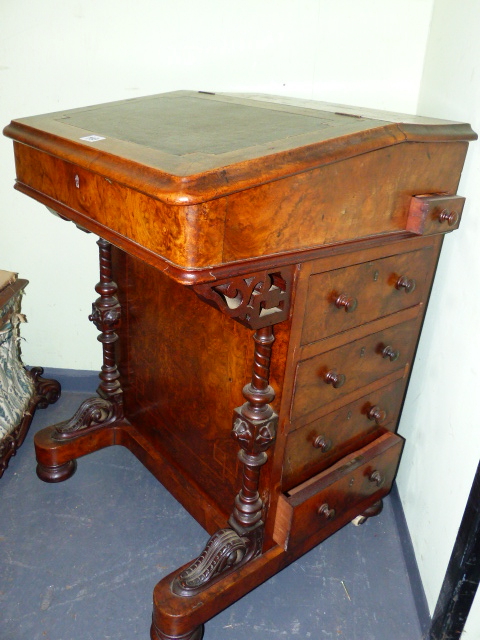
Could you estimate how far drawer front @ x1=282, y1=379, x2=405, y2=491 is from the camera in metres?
1.60

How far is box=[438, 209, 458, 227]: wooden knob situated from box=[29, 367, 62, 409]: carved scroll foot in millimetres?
1935

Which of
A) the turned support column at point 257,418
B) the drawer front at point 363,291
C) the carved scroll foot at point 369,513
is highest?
the drawer front at point 363,291

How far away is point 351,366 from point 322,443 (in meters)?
0.24

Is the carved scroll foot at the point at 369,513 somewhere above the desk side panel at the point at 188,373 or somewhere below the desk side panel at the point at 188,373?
below

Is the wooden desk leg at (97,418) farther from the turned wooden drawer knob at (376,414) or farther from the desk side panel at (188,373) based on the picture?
the turned wooden drawer knob at (376,414)

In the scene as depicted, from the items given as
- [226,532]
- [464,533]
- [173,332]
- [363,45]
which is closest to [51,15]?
[363,45]

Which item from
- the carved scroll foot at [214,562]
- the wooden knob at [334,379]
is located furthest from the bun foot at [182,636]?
the wooden knob at [334,379]

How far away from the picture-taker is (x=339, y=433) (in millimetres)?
1729

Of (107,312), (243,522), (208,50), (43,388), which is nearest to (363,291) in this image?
(243,522)

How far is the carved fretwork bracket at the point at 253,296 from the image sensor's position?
114cm

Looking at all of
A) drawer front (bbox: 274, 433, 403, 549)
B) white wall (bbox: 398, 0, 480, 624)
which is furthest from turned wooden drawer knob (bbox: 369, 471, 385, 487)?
white wall (bbox: 398, 0, 480, 624)

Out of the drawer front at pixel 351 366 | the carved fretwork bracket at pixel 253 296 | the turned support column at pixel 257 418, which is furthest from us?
the drawer front at pixel 351 366

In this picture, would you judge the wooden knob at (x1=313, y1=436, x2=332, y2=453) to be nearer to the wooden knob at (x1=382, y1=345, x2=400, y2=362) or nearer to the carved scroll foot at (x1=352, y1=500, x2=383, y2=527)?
the wooden knob at (x1=382, y1=345, x2=400, y2=362)

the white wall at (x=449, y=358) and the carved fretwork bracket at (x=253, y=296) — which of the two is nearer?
the carved fretwork bracket at (x=253, y=296)
